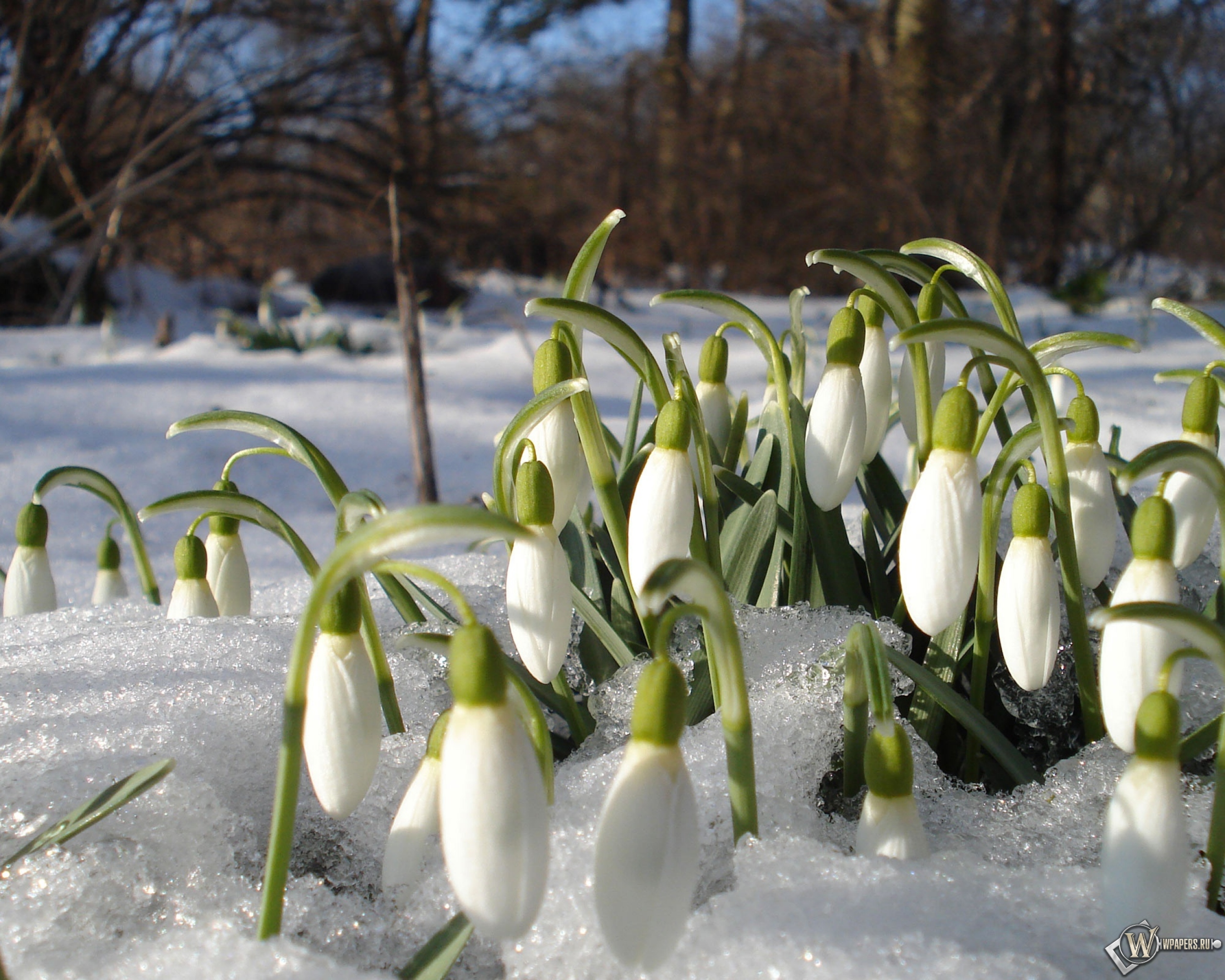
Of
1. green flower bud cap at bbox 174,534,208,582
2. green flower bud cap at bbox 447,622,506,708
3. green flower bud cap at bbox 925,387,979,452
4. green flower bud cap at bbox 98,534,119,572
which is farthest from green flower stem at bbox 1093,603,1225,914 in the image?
green flower bud cap at bbox 98,534,119,572

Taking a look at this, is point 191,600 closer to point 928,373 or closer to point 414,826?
point 414,826

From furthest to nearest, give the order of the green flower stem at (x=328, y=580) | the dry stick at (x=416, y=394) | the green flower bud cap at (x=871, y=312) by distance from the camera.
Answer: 1. the dry stick at (x=416, y=394)
2. the green flower bud cap at (x=871, y=312)
3. the green flower stem at (x=328, y=580)

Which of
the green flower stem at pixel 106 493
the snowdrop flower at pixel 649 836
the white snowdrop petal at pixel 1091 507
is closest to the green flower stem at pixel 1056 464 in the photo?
the white snowdrop petal at pixel 1091 507

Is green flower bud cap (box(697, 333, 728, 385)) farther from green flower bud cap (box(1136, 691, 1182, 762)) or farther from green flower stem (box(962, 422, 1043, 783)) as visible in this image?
green flower bud cap (box(1136, 691, 1182, 762))

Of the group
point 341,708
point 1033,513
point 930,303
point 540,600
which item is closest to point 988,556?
point 1033,513

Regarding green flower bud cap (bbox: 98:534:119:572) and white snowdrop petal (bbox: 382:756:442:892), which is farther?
green flower bud cap (bbox: 98:534:119:572)

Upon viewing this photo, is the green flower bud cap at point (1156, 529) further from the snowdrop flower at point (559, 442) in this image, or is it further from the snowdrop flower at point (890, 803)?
the snowdrop flower at point (559, 442)
